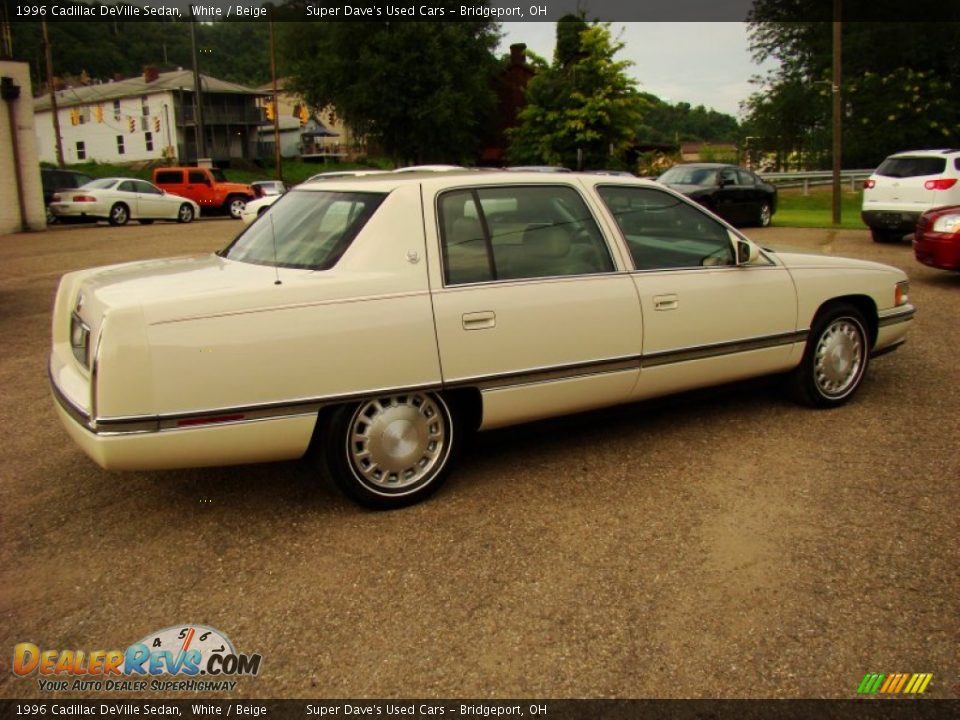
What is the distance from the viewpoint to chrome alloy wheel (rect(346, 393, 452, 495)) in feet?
12.6

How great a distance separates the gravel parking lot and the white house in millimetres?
54784

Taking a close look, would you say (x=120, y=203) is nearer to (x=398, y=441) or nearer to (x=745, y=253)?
(x=745, y=253)

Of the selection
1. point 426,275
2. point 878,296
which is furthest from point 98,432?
point 878,296

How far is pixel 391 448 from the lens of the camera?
3893 millimetres

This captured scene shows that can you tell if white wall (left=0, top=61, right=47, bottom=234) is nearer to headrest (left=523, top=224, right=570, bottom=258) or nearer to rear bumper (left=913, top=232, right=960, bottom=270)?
rear bumper (left=913, top=232, right=960, bottom=270)

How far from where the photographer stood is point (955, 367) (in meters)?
6.54

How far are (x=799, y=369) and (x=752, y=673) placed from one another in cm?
295

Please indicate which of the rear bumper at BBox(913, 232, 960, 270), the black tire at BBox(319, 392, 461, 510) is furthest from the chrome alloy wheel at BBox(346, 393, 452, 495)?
the rear bumper at BBox(913, 232, 960, 270)

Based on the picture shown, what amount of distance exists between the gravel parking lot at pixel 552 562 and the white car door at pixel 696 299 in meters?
0.25

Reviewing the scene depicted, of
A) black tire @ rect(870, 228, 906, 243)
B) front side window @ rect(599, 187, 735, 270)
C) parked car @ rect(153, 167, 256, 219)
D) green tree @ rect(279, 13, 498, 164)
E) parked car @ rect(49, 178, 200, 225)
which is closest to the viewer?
front side window @ rect(599, 187, 735, 270)

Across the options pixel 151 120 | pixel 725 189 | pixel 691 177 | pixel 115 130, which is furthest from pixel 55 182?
pixel 115 130

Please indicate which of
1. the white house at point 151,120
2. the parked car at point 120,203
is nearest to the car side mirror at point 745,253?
the parked car at point 120,203

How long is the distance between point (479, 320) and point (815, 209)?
27601mm

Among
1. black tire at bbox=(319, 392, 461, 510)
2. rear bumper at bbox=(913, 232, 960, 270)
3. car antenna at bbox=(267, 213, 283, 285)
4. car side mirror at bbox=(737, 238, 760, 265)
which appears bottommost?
black tire at bbox=(319, 392, 461, 510)
